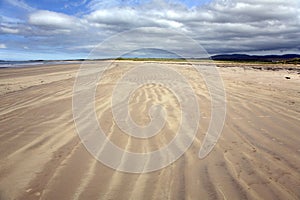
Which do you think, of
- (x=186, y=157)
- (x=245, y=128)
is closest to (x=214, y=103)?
(x=245, y=128)

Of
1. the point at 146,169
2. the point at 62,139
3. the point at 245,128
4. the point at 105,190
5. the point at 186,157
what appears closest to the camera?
the point at 105,190

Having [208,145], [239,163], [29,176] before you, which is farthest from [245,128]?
[29,176]

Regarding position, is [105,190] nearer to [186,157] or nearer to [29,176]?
[29,176]

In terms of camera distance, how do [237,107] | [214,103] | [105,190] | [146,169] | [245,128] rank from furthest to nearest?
[214,103] < [237,107] < [245,128] < [146,169] < [105,190]

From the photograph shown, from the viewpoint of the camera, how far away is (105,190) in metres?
3.15

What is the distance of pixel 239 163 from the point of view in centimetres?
388

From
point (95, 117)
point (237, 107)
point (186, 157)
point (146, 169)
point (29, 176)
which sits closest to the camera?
point (29, 176)

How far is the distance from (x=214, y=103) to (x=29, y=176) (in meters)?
5.79

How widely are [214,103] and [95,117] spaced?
11.5ft

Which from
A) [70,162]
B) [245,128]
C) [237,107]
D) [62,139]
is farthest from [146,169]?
[237,107]

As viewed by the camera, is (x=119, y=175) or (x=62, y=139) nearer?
(x=119, y=175)

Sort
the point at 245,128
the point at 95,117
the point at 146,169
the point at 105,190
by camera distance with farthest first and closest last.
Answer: the point at 95,117, the point at 245,128, the point at 146,169, the point at 105,190

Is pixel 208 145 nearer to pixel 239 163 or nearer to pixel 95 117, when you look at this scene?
pixel 239 163

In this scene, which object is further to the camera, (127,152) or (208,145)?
(208,145)
